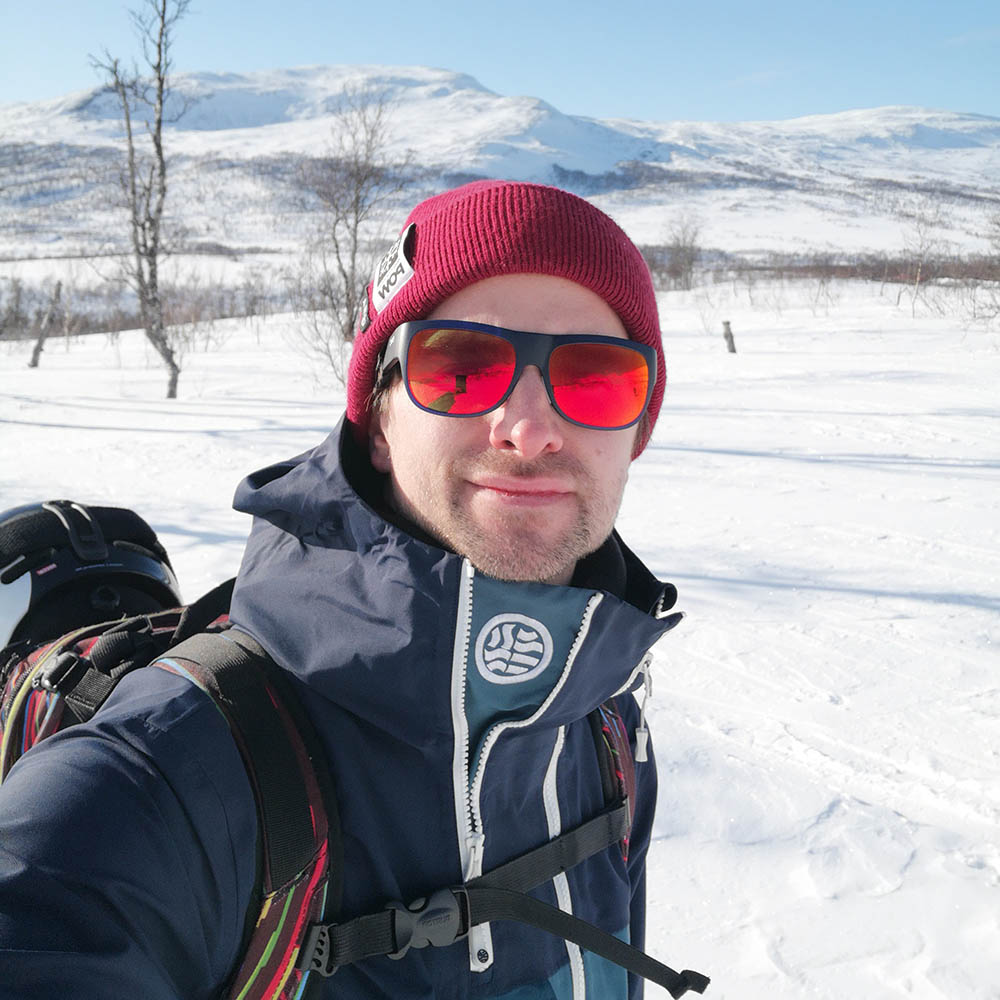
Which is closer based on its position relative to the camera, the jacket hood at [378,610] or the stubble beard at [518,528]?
the jacket hood at [378,610]

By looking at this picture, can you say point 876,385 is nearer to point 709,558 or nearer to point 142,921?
point 709,558

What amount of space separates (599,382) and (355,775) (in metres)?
0.75

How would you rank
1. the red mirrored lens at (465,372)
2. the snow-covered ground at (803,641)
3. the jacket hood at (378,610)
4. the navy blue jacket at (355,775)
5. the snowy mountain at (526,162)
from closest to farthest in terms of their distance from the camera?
the navy blue jacket at (355,775)
the jacket hood at (378,610)
the red mirrored lens at (465,372)
the snow-covered ground at (803,641)
the snowy mountain at (526,162)

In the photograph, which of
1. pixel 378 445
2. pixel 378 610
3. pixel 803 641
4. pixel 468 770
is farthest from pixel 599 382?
pixel 803 641

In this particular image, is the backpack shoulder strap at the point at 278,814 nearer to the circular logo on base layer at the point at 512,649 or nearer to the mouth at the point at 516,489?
the circular logo on base layer at the point at 512,649

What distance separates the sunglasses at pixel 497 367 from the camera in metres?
1.21

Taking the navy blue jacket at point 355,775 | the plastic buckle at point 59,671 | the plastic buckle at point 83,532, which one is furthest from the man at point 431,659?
the plastic buckle at point 83,532

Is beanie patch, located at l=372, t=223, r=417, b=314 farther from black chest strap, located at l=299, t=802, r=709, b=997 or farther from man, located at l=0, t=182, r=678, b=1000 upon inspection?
black chest strap, located at l=299, t=802, r=709, b=997

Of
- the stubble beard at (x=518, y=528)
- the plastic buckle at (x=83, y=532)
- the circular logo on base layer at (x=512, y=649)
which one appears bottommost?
the plastic buckle at (x=83, y=532)

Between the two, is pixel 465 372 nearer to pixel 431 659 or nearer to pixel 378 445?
pixel 378 445

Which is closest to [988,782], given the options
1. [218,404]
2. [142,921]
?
[142,921]

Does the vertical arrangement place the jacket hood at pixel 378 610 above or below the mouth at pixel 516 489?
below

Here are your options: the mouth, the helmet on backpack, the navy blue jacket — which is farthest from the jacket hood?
the helmet on backpack

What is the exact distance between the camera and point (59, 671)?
117 centimetres
